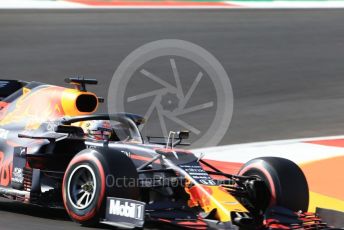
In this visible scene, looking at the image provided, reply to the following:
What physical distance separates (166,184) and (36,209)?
2180 mm

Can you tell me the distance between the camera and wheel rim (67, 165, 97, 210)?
8.21m

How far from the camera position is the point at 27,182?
356 inches

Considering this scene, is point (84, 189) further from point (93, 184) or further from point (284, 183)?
point (284, 183)

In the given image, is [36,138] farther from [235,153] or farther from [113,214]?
[235,153]

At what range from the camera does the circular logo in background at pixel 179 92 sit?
50.5 feet

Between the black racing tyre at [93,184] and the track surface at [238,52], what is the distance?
90 cm

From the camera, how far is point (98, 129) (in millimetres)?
9477

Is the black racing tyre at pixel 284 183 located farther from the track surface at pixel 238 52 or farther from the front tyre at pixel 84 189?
the track surface at pixel 238 52

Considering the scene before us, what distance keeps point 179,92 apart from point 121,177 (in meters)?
10.7

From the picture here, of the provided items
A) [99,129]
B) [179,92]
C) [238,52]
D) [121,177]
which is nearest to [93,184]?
[121,177]

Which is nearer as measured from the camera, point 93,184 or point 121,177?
point 121,177

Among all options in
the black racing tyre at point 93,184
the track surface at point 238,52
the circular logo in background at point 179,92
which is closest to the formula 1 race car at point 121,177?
the black racing tyre at point 93,184

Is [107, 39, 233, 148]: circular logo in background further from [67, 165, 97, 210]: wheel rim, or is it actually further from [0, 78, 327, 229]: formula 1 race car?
[67, 165, 97, 210]: wheel rim

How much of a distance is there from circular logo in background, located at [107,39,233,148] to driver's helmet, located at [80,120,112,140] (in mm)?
3297
